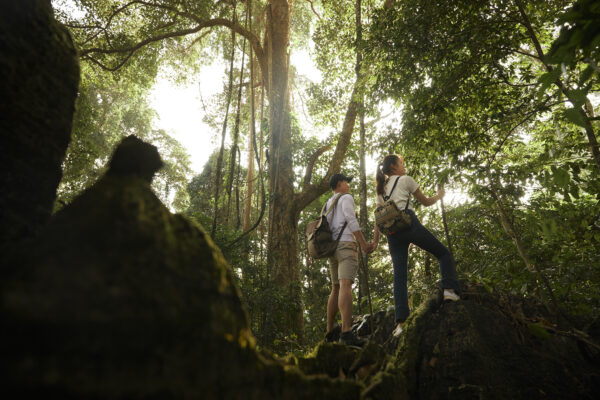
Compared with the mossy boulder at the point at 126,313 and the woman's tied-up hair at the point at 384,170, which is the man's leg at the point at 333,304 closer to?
the woman's tied-up hair at the point at 384,170

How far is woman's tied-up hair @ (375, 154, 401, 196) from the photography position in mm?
3979

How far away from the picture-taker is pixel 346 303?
12.1 ft

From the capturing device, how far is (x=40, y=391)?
2.02 ft

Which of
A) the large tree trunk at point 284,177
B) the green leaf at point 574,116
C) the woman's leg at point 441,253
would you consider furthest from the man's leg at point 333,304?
the green leaf at point 574,116

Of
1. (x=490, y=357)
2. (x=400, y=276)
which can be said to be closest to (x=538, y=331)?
(x=490, y=357)

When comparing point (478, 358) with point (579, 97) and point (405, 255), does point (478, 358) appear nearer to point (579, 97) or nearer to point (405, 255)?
point (405, 255)

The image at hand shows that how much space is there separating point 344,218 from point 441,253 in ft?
3.91

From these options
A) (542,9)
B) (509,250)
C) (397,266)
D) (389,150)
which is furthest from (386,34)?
(509,250)

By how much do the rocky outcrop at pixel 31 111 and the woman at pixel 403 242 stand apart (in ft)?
10.4

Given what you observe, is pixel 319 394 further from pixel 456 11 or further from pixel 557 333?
pixel 456 11

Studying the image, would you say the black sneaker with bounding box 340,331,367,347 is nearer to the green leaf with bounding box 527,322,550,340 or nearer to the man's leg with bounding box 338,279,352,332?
the man's leg with bounding box 338,279,352,332

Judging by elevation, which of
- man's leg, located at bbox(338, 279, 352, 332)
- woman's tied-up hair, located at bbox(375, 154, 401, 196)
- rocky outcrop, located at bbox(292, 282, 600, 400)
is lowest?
rocky outcrop, located at bbox(292, 282, 600, 400)

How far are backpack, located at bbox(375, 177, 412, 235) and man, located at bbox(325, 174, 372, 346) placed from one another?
1.04 ft

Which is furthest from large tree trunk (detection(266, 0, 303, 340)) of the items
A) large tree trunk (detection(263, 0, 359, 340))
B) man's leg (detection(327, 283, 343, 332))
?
man's leg (detection(327, 283, 343, 332))
